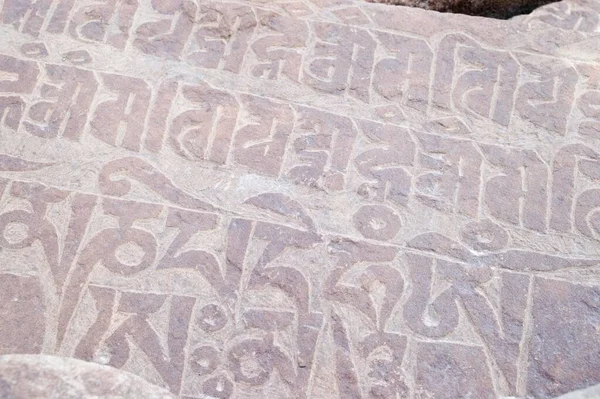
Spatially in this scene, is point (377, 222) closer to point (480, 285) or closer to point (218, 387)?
point (480, 285)

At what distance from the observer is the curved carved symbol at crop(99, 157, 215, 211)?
2775mm

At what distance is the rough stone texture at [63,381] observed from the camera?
1.72m

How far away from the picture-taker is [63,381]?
5.77 feet

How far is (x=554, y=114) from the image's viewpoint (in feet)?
10.0

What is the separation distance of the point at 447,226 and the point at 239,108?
2.80 ft

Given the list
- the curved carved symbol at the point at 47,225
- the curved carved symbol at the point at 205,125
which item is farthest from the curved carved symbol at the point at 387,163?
the curved carved symbol at the point at 47,225

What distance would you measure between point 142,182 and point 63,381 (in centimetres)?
114

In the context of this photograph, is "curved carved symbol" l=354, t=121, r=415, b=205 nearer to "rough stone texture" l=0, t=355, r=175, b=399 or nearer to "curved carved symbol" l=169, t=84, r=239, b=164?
"curved carved symbol" l=169, t=84, r=239, b=164

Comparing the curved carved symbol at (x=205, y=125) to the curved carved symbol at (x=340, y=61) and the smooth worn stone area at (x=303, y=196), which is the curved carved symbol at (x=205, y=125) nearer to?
the smooth worn stone area at (x=303, y=196)

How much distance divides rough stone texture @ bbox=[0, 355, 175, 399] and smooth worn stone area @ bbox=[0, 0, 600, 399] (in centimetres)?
68

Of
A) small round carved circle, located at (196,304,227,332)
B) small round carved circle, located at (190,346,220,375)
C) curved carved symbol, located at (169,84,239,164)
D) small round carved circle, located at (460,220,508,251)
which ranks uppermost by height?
curved carved symbol, located at (169,84,239,164)

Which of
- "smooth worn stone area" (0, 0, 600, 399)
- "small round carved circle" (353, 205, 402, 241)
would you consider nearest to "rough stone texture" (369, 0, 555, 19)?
"smooth worn stone area" (0, 0, 600, 399)

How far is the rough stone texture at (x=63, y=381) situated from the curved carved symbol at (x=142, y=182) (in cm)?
100

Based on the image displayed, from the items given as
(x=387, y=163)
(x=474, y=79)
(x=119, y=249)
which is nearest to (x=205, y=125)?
(x=119, y=249)
